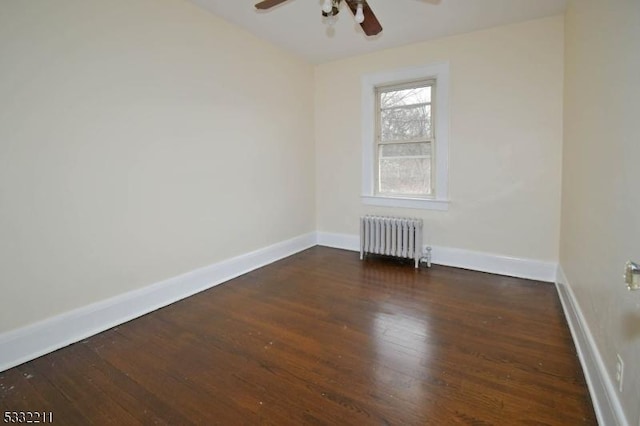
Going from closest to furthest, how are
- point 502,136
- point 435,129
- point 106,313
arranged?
point 106,313, point 502,136, point 435,129

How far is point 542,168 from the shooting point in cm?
322

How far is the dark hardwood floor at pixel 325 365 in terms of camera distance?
157 centimetres

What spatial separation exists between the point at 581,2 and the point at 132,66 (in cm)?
333

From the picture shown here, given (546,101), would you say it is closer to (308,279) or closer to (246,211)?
(308,279)

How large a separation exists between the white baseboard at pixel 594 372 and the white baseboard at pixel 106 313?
292 cm

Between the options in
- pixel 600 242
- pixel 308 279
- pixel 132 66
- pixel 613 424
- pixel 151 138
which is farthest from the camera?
pixel 308 279

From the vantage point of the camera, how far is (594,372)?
1.66 meters

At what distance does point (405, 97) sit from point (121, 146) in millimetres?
3137

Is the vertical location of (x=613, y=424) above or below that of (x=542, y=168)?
below

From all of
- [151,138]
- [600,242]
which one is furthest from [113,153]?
[600,242]

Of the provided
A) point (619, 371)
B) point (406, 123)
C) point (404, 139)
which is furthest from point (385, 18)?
point (619, 371)

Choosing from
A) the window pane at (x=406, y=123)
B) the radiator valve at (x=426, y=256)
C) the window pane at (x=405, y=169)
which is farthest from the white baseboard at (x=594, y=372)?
the window pane at (x=406, y=123)

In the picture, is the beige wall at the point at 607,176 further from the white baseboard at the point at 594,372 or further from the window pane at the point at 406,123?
the window pane at the point at 406,123

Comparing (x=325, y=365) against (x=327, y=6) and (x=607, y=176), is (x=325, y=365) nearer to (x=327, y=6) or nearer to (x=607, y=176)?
(x=607, y=176)
